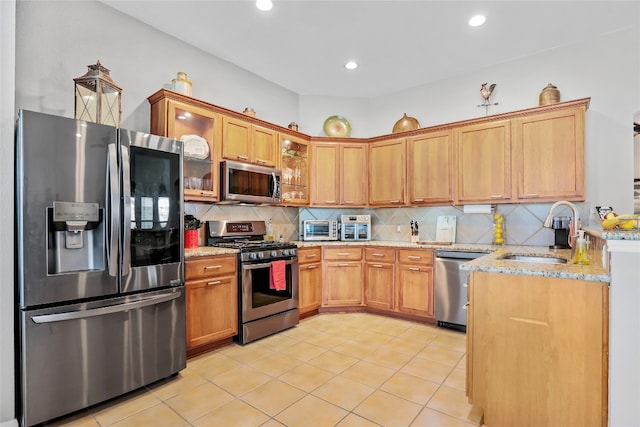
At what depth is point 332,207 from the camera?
4.39m

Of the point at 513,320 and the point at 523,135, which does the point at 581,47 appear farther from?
the point at 513,320

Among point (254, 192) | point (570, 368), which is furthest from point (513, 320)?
point (254, 192)

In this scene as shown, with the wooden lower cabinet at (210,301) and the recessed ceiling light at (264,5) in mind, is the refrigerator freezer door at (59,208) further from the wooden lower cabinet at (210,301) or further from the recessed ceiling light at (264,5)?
the recessed ceiling light at (264,5)

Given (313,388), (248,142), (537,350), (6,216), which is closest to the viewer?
(537,350)

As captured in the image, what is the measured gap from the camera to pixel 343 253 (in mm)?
4086

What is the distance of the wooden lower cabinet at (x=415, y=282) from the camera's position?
3.61 meters

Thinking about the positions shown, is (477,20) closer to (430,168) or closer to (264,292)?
(430,168)

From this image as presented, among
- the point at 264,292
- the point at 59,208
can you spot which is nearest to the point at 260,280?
the point at 264,292

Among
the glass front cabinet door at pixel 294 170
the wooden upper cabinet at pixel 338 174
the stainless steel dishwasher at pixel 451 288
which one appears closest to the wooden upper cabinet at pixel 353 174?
the wooden upper cabinet at pixel 338 174

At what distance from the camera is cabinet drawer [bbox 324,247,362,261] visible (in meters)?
4.06

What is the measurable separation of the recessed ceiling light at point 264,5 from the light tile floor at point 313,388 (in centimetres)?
302

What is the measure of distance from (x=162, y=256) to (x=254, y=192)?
136cm

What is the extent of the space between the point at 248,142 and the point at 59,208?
6.52 feet

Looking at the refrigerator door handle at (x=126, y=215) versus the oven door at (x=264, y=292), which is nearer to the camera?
the refrigerator door handle at (x=126, y=215)
